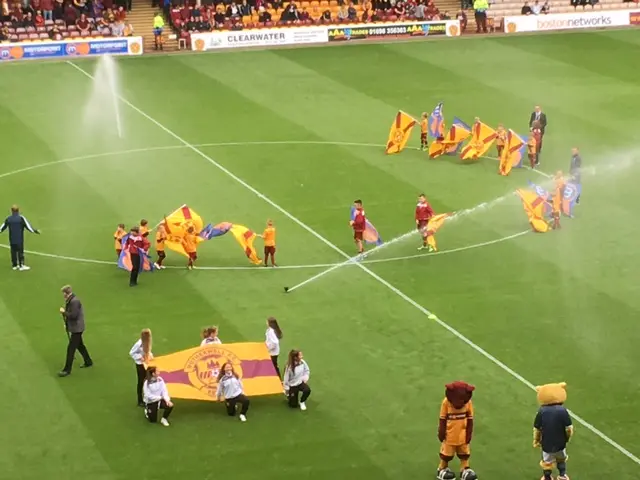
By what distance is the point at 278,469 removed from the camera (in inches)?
886

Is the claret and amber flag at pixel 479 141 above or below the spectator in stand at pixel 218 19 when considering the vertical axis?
below

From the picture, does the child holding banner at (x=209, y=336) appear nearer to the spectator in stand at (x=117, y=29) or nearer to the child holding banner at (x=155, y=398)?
the child holding banner at (x=155, y=398)

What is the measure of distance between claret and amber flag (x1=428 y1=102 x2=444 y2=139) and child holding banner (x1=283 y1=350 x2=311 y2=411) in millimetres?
19050

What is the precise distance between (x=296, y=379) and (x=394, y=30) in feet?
129

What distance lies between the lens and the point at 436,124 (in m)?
42.8

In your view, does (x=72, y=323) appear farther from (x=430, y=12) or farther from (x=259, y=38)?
(x=430, y=12)

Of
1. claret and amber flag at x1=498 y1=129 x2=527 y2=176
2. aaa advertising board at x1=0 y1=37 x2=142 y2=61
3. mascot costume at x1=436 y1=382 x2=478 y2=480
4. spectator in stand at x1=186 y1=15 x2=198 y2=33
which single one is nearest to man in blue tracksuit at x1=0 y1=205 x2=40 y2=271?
mascot costume at x1=436 y1=382 x2=478 y2=480

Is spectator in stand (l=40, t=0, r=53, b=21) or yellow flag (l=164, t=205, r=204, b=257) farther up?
spectator in stand (l=40, t=0, r=53, b=21)

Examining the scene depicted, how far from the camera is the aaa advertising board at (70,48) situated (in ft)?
185

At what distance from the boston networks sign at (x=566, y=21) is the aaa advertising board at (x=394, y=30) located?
2.76 metres

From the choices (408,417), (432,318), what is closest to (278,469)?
(408,417)

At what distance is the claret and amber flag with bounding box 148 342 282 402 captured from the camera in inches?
974

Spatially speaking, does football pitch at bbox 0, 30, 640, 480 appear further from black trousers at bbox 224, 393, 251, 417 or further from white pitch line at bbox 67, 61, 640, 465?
black trousers at bbox 224, 393, 251, 417

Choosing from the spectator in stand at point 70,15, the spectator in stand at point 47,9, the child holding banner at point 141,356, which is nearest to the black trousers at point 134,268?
the child holding banner at point 141,356
